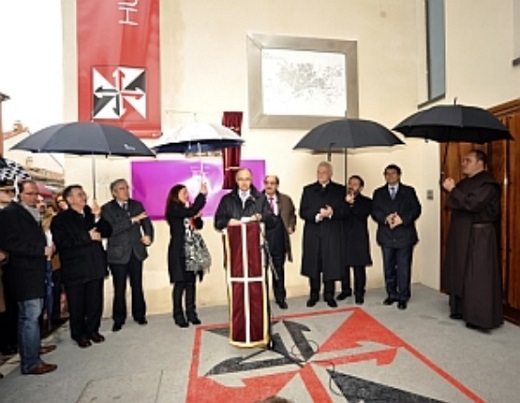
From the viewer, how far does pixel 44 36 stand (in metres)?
4.37

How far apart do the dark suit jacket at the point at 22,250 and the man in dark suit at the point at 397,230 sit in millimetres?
3280

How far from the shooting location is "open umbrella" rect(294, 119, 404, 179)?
3490 millimetres

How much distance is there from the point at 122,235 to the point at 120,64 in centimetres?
193

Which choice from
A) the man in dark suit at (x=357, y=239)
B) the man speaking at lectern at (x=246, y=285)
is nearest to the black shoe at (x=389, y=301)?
the man in dark suit at (x=357, y=239)

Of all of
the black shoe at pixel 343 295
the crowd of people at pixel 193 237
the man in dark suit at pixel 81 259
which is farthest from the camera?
the black shoe at pixel 343 295

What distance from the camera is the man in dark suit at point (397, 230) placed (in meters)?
3.99

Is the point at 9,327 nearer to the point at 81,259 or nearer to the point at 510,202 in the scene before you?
the point at 81,259

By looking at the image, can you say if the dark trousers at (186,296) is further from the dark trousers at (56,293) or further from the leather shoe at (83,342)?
the dark trousers at (56,293)

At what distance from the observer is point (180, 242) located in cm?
365

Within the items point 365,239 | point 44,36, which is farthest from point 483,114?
point 44,36

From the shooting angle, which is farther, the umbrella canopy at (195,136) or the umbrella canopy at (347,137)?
the umbrella canopy at (347,137)

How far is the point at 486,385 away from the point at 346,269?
6.42 feet

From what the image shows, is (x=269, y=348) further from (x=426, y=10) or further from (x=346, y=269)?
(x=426, y=10)

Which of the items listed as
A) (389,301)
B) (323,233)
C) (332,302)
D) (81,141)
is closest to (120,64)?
(81,141)
